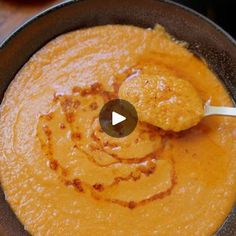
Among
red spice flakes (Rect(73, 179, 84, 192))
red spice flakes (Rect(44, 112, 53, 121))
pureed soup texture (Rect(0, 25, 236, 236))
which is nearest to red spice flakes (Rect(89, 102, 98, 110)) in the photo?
pureed soup texture (Rect(0, 25, 236, 236))

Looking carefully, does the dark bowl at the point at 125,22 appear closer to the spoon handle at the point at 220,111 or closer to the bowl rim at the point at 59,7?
the bowl rim at the point at 59,7

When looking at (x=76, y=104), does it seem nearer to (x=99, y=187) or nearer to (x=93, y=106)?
(x=93, y=106)

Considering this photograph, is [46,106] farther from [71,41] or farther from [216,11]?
[216,11]

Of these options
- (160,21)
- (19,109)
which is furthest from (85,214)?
(160,21)

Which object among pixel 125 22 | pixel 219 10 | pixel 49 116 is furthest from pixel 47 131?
pixel 219 10

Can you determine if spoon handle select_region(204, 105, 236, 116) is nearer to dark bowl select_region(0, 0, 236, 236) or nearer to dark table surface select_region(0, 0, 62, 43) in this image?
dark bowl select_region(0, 0, 236, 236)

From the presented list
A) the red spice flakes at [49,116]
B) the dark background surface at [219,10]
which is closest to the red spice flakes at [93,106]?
the red spice flakes at [49,116]
